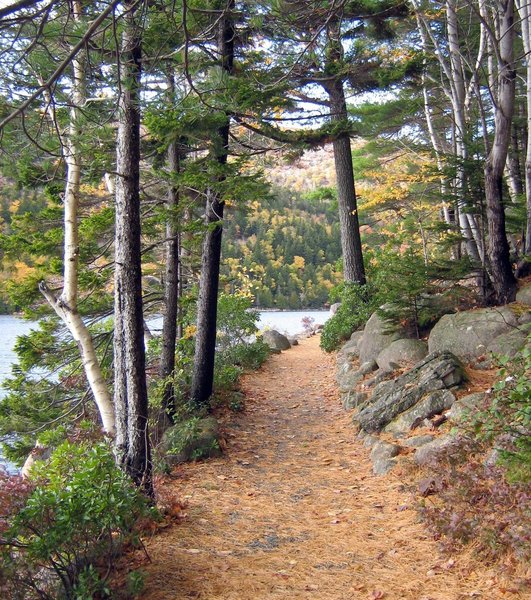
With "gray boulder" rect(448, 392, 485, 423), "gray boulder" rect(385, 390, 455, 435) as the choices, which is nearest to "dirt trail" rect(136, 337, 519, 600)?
"gray boulder" rect(385, 390, 455, 435)

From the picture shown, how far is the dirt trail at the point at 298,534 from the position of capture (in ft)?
11.6

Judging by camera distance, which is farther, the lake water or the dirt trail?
the lake water

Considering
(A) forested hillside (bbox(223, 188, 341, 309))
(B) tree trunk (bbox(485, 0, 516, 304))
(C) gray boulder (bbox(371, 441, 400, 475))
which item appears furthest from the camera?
(A) forested hillside (bbox(223, 188, 341, 309))

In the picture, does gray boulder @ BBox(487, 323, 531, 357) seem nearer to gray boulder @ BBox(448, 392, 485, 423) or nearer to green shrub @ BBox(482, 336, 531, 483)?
Result: gray boulder @ BBox(448, 392, 485, 423)

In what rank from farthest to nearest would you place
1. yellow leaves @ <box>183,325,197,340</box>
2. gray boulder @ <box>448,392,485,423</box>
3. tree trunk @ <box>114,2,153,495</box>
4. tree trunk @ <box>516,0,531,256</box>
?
yellow leaves @ <box>183,325,197,340</box> < tree trunk @ <box>516,0,531,256</box> < gray boulder @ <box>448,392,485,423</box> < tree trunk @ <box>114,2,153,495</box>

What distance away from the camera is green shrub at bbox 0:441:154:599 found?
120 inches

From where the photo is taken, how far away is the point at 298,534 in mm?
4516

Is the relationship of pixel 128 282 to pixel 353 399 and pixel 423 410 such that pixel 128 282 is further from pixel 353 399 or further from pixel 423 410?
pixel 353 399

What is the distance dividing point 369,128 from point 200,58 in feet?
23.1

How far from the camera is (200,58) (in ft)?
24.7

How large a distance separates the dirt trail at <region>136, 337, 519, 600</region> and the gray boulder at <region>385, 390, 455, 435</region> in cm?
57

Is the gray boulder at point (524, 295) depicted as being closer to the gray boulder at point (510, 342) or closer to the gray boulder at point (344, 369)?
the gray boulder at point (510, 342)

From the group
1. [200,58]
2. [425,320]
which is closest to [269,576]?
[425,320]

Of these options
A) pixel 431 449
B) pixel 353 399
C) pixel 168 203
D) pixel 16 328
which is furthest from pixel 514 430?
pixel 16 328
